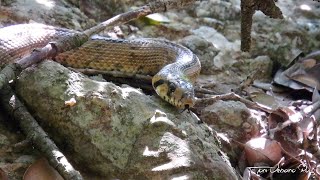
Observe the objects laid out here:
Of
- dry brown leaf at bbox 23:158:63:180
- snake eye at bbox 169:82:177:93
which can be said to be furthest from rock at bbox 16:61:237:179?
snake eye at bbox 169:82:177:93

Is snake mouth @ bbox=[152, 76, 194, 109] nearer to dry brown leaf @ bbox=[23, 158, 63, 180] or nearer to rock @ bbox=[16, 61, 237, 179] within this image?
rock @ bbox=[16, 61, 237, 179]

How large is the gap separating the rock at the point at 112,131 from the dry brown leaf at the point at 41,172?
241mm

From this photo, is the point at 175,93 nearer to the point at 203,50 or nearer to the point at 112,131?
the point at 112,131

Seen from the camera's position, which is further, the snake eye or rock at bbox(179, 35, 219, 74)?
rock at bbox(179, 35, 219, 74)

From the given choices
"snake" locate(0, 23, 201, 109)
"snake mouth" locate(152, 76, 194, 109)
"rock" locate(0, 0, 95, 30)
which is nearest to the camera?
"snake mouth" locate(152, 76, 194, 109)

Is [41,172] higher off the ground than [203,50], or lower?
higher

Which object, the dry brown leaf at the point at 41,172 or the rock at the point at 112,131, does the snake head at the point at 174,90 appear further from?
the dry brown leaf at the point at 41,172

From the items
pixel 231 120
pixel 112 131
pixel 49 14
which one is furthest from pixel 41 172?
pixel 49 14

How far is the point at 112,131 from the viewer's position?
3021 mm

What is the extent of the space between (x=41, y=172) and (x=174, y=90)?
1489 mm

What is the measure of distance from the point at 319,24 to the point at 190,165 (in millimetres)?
4558

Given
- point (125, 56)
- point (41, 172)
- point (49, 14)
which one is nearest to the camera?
point (41, 172)

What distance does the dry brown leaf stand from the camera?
266cm

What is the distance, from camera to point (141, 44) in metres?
5.12
